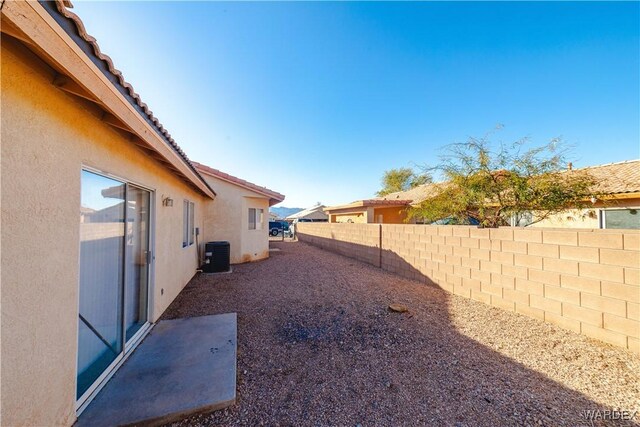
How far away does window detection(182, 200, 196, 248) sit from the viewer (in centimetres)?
656

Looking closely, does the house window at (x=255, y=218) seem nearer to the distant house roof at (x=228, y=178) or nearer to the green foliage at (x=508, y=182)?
the distant house roof at (x=228, y=178)

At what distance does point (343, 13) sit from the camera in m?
7.90

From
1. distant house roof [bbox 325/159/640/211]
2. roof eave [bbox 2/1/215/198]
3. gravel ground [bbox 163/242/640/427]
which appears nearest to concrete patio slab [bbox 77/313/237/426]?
gravel ground [bbox 163/242/640/427]

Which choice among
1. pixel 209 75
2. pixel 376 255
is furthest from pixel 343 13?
pixel 376 255

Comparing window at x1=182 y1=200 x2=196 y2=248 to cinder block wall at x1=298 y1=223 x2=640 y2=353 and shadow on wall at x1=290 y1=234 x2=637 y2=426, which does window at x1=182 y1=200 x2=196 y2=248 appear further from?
cinder block wall at x1=298 y1=223 x2=640 y2=353

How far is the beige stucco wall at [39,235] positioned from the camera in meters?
1.43

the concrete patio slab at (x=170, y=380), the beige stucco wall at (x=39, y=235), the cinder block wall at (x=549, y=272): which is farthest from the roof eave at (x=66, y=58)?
the cinder block wall at (x=549, y=272)

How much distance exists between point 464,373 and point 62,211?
15.2ft

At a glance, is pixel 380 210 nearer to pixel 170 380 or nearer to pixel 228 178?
pixel 228 178

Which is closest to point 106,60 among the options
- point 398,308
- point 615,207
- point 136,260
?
point 136,260

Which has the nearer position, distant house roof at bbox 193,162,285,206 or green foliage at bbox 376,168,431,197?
distant house roof at bbox 193,162,285,206

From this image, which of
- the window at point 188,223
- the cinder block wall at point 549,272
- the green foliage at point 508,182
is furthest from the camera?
the window at point 188,223

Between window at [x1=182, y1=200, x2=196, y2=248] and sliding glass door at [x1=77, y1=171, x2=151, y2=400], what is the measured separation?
3.03m

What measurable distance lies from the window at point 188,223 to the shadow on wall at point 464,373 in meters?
4.64
